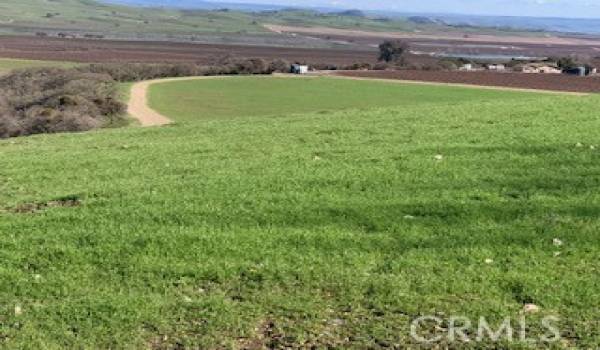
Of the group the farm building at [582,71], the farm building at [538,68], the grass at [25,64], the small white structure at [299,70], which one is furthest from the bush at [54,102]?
the farm building at [538,68]

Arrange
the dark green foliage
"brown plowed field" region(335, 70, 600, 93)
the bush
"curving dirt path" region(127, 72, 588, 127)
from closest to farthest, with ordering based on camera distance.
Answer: the bush
"curving dirt path" region(127, 72, 588, 127)
"brown plowed field" region(335, 70, 600, 93)
the dark green foliage

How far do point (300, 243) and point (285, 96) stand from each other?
4177 cm

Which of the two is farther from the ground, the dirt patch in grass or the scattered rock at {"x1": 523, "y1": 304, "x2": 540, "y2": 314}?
the scattered rock at {"x1": 523, "y1": 304, "x2": 540, "y2": 314}

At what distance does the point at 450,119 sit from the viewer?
17.4 m

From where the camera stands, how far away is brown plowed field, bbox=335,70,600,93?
54031mm

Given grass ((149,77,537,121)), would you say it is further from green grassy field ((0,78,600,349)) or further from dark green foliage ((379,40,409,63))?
dark green foliage ((379,40,409,63))

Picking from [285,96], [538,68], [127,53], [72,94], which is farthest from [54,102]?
[127,53]

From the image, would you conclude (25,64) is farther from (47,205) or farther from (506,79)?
(47,205)

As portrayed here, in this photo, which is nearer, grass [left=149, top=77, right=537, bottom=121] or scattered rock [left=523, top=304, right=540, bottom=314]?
scattered rock [left=523, top=304, right=540, bottom=314]

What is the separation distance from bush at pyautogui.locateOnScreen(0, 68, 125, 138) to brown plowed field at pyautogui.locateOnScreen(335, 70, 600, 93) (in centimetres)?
2491

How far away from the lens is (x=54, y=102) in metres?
41.5

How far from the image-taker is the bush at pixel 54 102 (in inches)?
1375

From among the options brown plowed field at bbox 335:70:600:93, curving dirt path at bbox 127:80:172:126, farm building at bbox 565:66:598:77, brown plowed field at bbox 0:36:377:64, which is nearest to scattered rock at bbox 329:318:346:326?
curving dirt path at bbox 127:80:172:126

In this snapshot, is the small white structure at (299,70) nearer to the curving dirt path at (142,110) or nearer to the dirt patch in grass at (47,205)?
the curving dirt path at (142,110)
